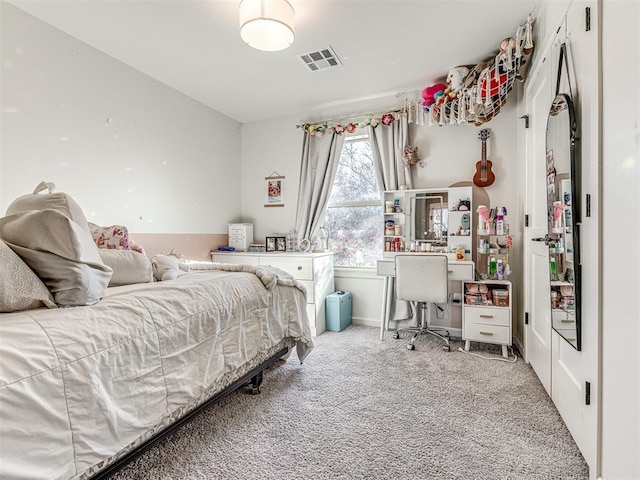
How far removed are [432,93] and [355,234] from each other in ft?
5.47

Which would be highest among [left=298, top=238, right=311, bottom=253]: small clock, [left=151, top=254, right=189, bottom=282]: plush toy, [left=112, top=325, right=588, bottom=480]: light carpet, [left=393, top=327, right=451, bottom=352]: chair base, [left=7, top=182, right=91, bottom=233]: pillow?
[left=7, top=182, right=91, bottom=233]: pillow

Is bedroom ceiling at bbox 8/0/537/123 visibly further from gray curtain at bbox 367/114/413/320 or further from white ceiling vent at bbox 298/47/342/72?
gray curtain at bbox 367/114/413/320

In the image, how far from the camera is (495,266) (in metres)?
2.89

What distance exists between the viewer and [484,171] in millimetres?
3174

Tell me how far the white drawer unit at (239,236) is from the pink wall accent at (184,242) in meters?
0.10

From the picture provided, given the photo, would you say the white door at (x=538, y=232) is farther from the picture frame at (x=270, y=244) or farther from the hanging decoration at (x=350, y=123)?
the picture frame at (x=270, y=244)

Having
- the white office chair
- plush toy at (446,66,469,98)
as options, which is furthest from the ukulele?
the white office chair

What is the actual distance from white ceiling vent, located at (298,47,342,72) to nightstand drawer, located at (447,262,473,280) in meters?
2.08

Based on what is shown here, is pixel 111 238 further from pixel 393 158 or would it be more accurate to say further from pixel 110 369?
pixel 393 158

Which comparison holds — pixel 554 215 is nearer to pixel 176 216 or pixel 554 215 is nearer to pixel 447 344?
pixel 447 344

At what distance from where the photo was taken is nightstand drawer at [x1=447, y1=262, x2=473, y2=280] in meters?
2.89

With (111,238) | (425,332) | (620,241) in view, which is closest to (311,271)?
(425,332)

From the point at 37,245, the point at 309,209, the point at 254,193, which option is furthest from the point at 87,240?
the point at 254,193

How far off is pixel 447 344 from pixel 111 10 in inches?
142
